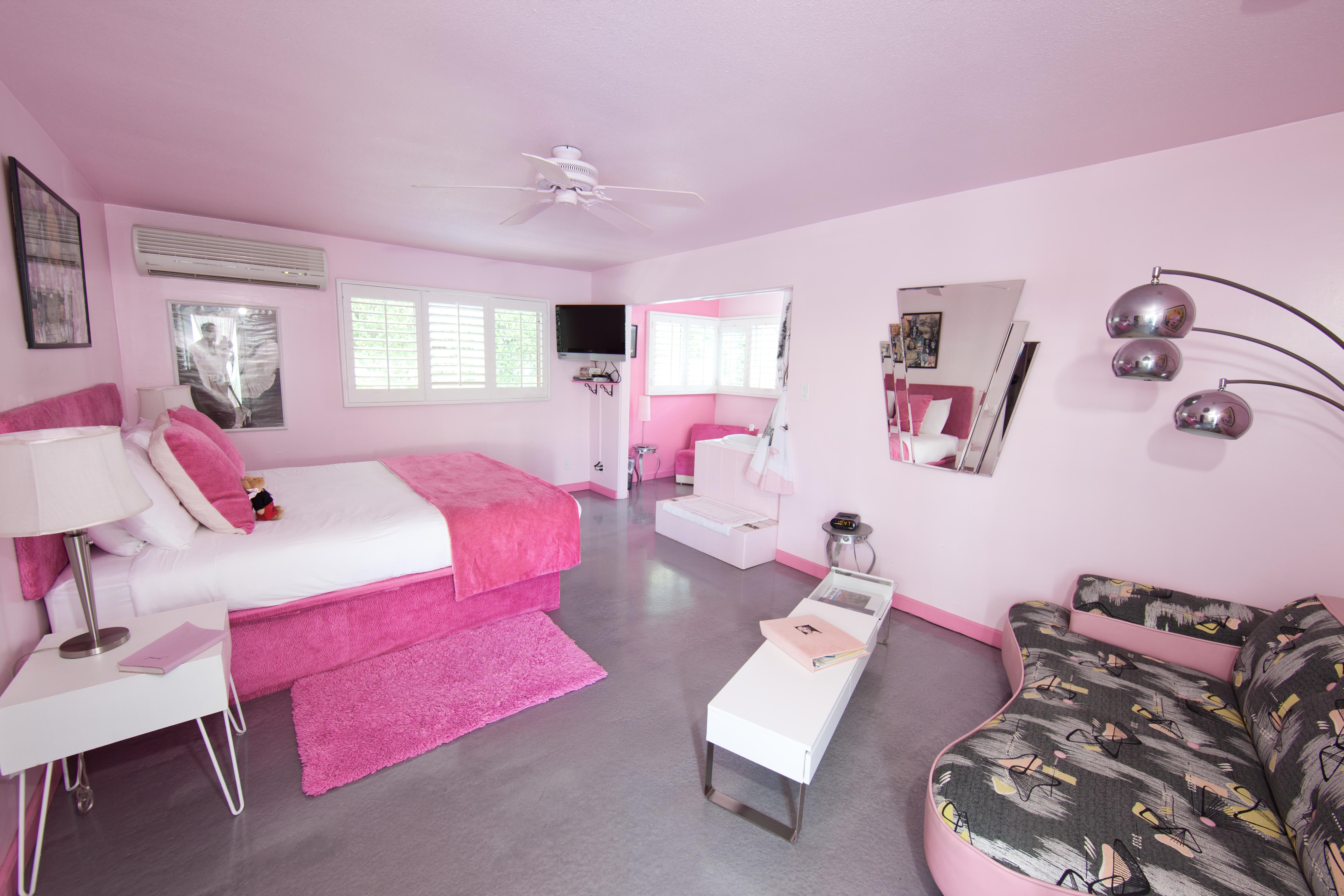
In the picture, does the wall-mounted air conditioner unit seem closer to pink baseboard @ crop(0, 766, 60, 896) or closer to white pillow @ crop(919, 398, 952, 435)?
pink baseboard @ crop(0, 766, 60, 896)

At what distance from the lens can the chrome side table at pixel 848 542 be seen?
3.27 meters

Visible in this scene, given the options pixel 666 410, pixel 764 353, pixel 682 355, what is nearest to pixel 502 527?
pixel 666 410

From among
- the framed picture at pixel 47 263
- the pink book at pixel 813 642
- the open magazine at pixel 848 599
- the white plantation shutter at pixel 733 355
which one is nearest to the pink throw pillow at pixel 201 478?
the framed picture at pixel 47 263

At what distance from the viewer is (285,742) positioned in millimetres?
2062

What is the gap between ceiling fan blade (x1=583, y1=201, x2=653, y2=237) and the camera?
280 cm

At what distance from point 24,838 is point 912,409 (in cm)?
408

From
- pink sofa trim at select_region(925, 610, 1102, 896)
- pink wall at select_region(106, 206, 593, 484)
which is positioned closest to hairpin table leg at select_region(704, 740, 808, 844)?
pink sofa trim at select_region(925, 610, 1102, 896)

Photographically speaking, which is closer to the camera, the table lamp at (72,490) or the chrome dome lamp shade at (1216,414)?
the table lamp at (72,490)

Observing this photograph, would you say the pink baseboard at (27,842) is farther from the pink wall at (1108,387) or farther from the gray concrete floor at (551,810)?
the pink wall at (1108,387)

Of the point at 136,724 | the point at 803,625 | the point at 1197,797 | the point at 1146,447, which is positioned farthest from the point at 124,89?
the point at 1146,447

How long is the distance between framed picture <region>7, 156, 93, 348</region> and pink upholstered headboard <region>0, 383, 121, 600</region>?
252 mm

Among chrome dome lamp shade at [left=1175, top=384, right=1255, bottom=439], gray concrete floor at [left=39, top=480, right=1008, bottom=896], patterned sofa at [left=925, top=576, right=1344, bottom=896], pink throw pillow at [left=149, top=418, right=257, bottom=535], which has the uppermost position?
chrome dome lamp shade at [left=1175, top=384, right=1255, bottom=439]

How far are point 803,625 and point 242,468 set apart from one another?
3094 millimetres

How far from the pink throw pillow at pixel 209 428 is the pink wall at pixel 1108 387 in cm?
372
